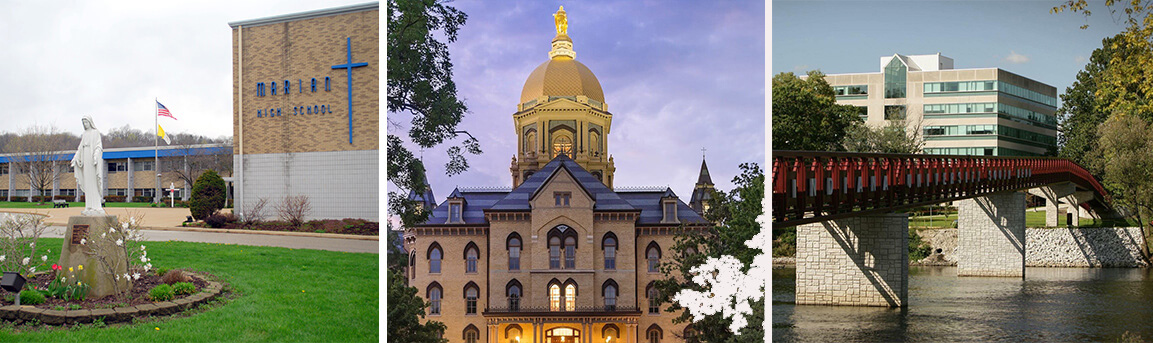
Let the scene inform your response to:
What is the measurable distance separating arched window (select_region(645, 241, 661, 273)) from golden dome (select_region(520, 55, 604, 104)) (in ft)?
4.50

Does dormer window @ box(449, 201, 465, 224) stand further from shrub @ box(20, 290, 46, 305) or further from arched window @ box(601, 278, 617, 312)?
shrub @ box(20, 290, 46, 305)

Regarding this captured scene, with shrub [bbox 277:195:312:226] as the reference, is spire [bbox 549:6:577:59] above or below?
above

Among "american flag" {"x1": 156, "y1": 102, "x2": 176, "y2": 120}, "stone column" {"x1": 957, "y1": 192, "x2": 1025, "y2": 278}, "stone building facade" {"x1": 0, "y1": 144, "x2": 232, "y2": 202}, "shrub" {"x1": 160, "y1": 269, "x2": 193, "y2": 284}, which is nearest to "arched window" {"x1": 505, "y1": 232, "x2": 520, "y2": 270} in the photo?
"shrub" {"x1": 160, "y1": 269, "x2": 193, "y2": 284}

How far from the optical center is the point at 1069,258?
92.3 ft

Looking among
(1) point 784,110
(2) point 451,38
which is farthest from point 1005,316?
(2) point 451,38

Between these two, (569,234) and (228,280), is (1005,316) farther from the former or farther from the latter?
(228,280)

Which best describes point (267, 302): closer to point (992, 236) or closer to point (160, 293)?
point (160, 293)

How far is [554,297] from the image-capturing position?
21.9 feet

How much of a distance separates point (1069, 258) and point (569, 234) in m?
28.3

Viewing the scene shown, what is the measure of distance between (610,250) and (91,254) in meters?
6.85

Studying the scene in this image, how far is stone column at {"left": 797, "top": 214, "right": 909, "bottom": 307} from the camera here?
50.6ft

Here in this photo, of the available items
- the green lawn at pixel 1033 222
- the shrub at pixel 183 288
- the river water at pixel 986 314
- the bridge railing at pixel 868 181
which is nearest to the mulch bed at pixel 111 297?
the shrub at pixel 183 288

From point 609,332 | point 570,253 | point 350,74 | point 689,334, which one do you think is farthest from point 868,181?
point 350,74

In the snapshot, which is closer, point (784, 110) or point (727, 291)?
point (727, 291)
